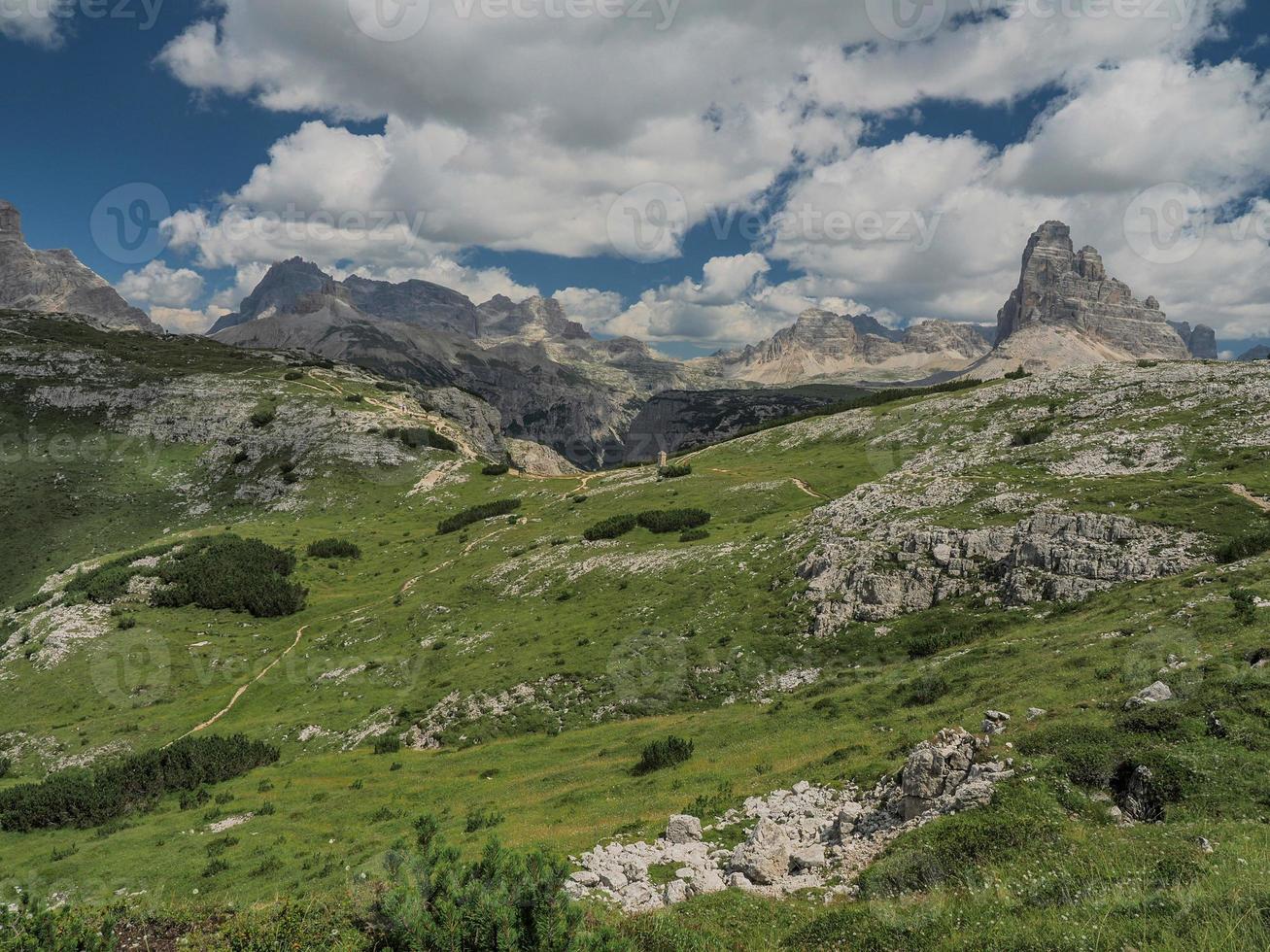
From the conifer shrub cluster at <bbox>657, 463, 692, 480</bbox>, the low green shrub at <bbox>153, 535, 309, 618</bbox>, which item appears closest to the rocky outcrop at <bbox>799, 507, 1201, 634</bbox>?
the conifer shrub cluster at <bbox>657, 463, 692, 480</bbox>

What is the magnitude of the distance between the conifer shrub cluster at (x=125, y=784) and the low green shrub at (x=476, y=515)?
4481 cm

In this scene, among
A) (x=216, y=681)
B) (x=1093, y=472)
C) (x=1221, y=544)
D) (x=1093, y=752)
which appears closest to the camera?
(x=1093, y=752)

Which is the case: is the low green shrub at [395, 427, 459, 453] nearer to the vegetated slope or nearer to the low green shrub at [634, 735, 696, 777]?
the vegetated slope

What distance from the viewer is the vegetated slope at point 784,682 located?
13203mm

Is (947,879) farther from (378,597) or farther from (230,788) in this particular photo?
(378,597)

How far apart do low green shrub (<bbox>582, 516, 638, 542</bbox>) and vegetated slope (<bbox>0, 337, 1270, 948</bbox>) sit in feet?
13.6

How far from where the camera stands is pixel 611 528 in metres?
66.7

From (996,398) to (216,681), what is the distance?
3862 inches

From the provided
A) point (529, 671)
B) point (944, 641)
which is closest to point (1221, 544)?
point (944, 641)

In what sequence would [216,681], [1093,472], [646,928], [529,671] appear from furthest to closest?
[216,681]
[1093,472]
[529,671]
[646,928]

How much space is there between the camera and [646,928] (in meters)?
12.4

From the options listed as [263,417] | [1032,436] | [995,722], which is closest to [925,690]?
[995,722]

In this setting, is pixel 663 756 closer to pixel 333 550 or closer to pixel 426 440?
pixel 333 550

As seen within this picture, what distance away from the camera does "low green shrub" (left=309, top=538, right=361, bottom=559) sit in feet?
264
